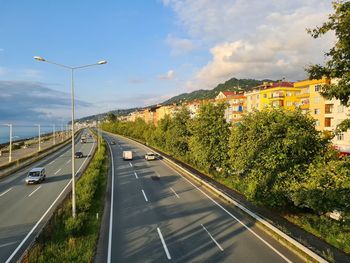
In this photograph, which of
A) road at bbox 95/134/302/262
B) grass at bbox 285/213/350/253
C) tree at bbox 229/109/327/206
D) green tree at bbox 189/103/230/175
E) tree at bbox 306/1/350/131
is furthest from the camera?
green tree at bbox 189/103/230/175

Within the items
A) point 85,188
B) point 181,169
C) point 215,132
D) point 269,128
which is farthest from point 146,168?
point 269,128

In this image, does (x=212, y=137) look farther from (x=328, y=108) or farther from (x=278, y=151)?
(x=328, y=108)

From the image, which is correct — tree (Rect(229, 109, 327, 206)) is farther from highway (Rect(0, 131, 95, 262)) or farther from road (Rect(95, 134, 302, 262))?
highway (Rect(0, 131, 95, 262))

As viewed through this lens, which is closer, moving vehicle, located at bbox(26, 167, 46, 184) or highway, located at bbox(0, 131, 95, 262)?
highway, located at bbox(0, 131, 95, 262)

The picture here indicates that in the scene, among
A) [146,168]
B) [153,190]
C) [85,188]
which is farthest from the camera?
[146,168]

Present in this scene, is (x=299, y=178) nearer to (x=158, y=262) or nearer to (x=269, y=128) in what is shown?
(x=269, y=128)

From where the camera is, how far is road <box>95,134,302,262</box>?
49.2 ft

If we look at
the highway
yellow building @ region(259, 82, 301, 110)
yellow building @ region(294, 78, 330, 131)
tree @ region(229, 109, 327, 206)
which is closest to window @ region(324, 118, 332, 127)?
yellow building @ region(294, 78, 330, 131)

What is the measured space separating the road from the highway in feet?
13.3

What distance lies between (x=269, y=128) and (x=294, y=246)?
327 inches

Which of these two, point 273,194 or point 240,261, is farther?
point 273,194

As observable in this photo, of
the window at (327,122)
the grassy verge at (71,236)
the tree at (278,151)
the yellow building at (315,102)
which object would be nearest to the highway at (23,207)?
the grassy verge at (71,236)

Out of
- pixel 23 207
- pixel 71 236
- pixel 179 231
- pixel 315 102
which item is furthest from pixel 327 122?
pixel 71 236

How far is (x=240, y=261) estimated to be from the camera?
14328 millimetres
